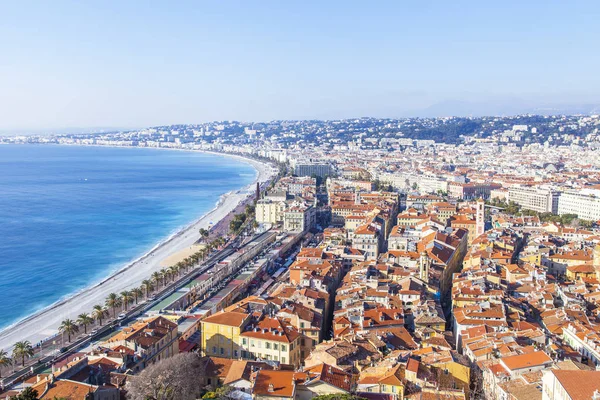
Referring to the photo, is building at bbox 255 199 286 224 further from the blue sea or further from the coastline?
the blue sea

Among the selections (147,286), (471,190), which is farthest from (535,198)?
(147,286)

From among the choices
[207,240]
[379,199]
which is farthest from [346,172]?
[207,240]

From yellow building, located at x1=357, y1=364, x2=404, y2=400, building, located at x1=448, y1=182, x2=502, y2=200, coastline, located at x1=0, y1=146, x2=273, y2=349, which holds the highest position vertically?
yellow building, located at x1=357, y1=364, x2=404, y2=400

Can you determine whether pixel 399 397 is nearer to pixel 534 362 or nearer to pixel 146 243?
pixel 534 362

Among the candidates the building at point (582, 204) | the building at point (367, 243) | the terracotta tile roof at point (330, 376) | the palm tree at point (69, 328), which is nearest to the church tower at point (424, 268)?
the building at point (367, 243)

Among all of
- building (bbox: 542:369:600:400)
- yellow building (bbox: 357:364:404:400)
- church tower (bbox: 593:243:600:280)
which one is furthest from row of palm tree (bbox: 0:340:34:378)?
church tower (bbox: 593:243:600:280)
